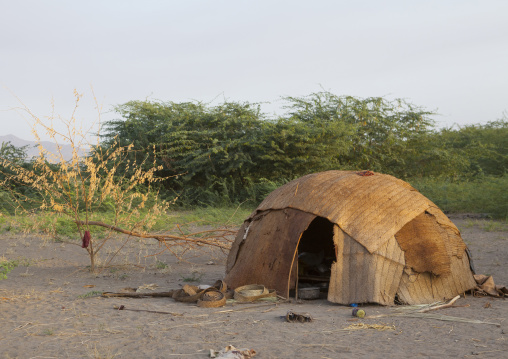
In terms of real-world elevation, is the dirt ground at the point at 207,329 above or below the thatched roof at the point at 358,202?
below

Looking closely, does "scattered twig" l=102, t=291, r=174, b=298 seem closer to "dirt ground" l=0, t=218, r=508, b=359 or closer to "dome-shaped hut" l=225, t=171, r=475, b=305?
"dirt ground" l=0, t=218, r=508, b=359

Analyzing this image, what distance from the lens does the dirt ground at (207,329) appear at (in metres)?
4.29

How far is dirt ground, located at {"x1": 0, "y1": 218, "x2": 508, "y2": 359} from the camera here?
4293 mm

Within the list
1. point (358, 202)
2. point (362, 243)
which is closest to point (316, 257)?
point (358, 202)

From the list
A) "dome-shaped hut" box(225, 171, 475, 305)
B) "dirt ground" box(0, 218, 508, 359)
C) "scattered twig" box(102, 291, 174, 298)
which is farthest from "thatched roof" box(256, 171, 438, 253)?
"scattered twig" box(102, 291, 174, 298)

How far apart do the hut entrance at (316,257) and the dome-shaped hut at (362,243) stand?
4.4 inches

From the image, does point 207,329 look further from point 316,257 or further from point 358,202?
point 316,257

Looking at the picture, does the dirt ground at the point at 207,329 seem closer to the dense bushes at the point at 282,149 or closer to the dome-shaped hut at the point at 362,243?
the dome-shaped hut at the point at 362,243

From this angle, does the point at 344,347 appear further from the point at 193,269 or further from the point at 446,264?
the point at 193,269

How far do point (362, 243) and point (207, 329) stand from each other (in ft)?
6.12

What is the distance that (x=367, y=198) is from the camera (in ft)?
20.5

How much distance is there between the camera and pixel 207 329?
4938mm

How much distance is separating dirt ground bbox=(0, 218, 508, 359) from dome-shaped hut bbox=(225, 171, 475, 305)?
29cm

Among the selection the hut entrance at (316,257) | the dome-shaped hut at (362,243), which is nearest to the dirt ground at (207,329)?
the dome-shaped hut at (362,243)
